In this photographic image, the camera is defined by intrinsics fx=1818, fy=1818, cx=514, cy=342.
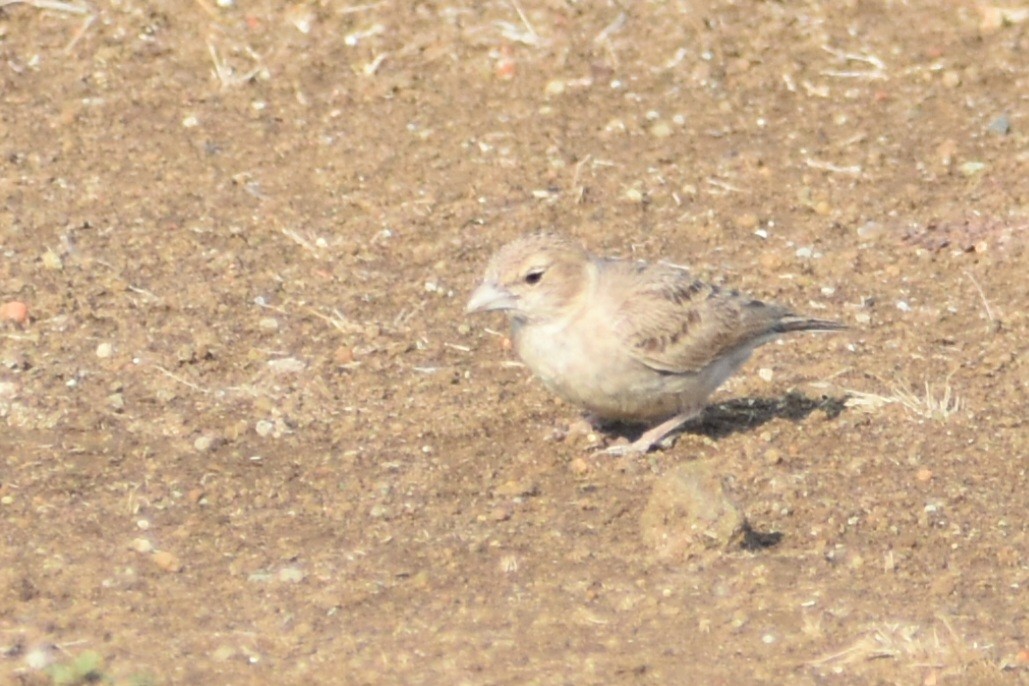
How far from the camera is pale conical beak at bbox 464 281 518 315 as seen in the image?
7.12 meters

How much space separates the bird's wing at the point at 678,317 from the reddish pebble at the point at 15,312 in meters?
2.69

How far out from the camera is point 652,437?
7531 millimetres

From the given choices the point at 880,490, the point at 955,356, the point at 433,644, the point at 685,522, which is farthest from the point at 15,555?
the point at 955,356

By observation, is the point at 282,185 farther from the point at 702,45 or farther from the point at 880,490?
the point at 880,490

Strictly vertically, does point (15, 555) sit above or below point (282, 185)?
above

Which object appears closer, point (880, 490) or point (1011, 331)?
point (880, 490)

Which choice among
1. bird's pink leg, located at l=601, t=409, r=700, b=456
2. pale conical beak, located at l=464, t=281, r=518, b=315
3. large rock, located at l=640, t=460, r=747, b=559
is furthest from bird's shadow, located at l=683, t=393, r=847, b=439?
large rock, located at l=640, t=460, r=747, b=559

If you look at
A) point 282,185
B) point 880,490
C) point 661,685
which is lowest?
point 282,185

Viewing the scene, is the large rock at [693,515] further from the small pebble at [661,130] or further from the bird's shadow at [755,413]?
the small pebble at [661,130]

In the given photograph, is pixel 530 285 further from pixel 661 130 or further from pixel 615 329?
pixel 661 130

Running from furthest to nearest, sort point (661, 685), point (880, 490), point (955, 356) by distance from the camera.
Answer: point (955, 356)
point (880, 490)
point (661, 685)

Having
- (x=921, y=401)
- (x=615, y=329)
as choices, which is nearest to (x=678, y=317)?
(x=615, y=329)

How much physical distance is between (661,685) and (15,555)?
236cm

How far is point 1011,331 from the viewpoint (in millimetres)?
8477
